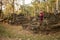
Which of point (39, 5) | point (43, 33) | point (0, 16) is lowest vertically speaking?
point (43, 33)

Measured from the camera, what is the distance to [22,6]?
50.8 feet

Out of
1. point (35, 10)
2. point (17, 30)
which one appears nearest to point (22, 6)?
point (35, 10)

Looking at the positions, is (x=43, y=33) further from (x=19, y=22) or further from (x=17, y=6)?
(x=17, y=6)

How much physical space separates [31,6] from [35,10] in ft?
2.16

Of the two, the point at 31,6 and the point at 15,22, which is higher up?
the point at 31,6

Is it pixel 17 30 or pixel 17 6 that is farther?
pixel 17 6

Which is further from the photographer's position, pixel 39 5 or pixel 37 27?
pixel 39 5

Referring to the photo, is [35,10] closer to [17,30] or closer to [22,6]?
[22,6]

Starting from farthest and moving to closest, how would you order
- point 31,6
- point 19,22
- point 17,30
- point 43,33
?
point 31,6 → point 19,22 → point 17,30 → point 43,33

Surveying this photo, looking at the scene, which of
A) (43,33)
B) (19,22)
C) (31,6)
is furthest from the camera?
(31,6)

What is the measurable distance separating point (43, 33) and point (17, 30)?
75.5 inches

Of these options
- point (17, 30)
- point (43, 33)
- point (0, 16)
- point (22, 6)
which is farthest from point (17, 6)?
point (43, 33)

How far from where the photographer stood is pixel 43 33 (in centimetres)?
1094

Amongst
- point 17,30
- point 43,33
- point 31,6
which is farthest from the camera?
point 31,6
